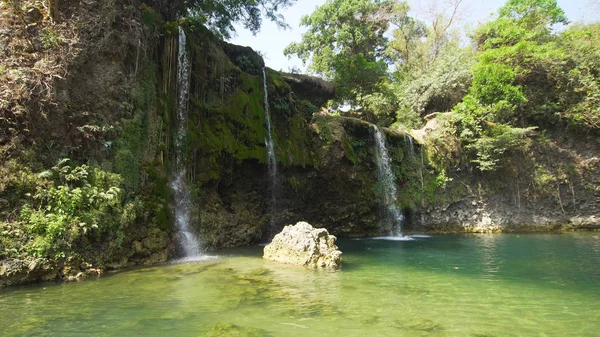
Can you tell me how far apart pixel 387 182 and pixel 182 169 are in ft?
34.5

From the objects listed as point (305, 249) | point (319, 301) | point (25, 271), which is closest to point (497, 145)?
point (305, 249)

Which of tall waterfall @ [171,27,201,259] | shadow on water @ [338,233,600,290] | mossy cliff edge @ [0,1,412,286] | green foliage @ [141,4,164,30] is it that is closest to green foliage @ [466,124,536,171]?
shadow on water @ [338,233,600,290]

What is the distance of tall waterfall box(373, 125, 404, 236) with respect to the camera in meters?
17.6

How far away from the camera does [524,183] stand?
1898cm

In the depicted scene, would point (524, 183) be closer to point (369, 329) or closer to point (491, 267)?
point (491, 267)

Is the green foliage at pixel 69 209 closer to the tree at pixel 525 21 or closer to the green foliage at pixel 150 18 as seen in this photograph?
the green foliage at pixel 150 18

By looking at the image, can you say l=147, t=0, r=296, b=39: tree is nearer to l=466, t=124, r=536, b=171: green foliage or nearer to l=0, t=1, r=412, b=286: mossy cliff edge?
l=0, t=1, r=412, b=286: mossy cliff edge

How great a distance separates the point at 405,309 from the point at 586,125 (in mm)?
19779

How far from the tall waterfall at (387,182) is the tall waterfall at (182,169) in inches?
389

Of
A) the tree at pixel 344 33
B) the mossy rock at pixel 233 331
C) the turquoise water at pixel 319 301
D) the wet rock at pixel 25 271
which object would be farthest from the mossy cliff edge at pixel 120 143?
the tree at pixel 344 33

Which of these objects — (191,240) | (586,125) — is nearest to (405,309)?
(191,240)

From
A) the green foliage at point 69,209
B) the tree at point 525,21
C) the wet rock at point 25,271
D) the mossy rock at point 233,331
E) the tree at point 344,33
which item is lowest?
the mossy rock at point 233,331

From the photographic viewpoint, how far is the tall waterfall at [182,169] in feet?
34.4

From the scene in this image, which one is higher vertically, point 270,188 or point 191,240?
point 270,188
